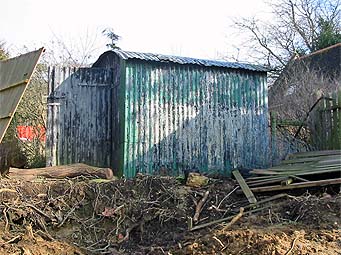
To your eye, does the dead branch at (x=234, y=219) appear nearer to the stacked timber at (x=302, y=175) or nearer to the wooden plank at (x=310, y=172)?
the stacked timber at (x=302, y=175)

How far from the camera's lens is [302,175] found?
734 cm

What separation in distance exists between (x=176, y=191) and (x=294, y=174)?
2.20m

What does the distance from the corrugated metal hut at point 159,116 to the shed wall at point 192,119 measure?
0.02 metres

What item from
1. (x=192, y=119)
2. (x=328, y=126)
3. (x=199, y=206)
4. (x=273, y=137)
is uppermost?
(x=192, y=119)

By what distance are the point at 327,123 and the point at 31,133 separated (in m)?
9.13

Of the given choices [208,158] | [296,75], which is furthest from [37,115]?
[296,75]

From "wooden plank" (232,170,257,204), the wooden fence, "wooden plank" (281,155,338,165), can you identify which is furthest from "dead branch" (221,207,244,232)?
the wooden fence

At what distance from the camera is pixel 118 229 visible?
22.0 feet

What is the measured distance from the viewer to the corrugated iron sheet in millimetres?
4500

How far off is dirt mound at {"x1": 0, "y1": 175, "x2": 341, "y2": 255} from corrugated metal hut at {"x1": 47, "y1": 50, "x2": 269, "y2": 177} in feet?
6.13

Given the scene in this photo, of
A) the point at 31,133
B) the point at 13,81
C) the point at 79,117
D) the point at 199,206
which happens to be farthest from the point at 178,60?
the point at 31,133

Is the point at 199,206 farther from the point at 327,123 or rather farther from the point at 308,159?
the point at 327,123

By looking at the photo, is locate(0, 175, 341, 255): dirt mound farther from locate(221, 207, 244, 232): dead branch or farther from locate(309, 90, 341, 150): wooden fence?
locate(309, 90, 341, 150): wooden fence

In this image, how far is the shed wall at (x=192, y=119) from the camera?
9.54 m
